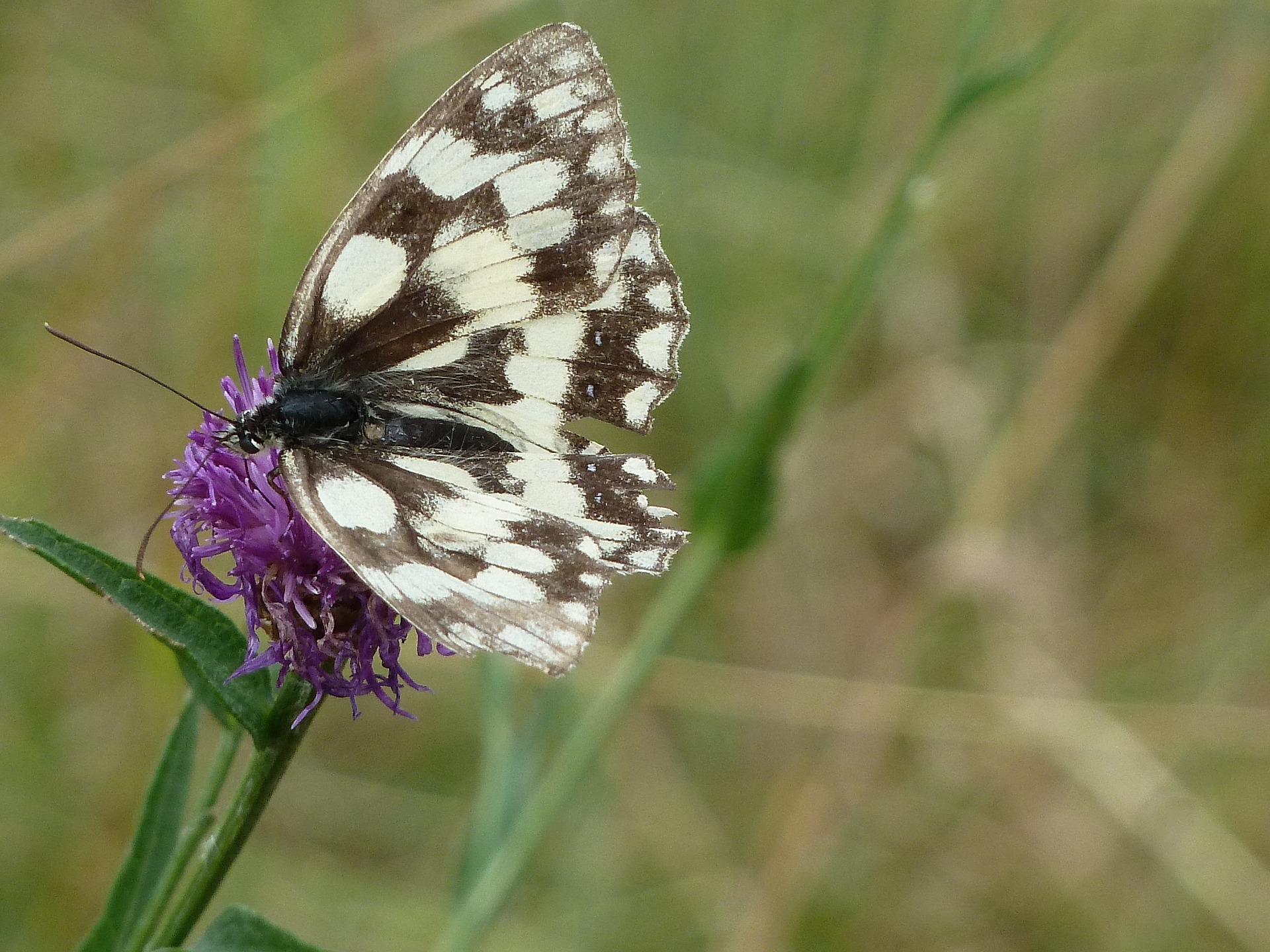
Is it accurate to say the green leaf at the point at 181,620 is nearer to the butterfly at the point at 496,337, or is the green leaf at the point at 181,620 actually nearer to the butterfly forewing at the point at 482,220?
the butterfly at the point at 496,337

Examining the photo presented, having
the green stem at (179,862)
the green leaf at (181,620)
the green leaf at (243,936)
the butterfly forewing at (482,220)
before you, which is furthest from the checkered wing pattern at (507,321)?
the green leaf at (243,936)

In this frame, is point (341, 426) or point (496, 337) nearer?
point (341, 426)

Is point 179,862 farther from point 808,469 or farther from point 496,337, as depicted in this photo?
point 808,469

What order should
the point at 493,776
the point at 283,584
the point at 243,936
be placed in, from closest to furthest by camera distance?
the point at 243,936 → the point at 283,584 → the point at 493,776

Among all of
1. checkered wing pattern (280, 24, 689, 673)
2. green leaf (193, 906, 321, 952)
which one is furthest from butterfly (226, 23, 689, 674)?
green leaf (193, 906, 321, 952)

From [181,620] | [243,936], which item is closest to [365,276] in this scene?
[181,620]

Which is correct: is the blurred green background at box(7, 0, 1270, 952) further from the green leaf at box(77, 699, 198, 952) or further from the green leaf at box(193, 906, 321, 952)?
the green leaf at box(193, 906, 321, 952)
